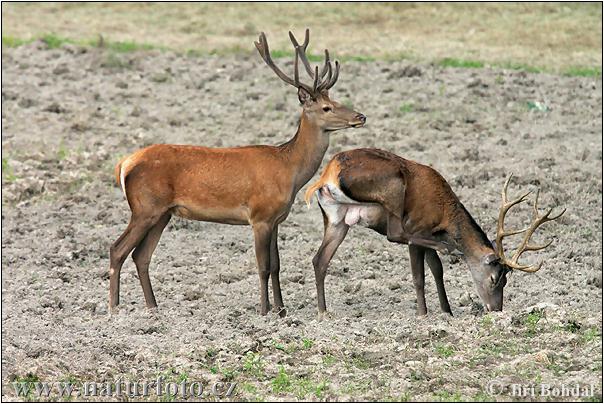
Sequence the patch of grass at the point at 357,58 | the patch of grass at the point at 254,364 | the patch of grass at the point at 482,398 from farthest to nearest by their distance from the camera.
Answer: the patch of grass at the point at 357,58, the patch of grass at the point at 254,364, the patch of grass at the point at 482,398

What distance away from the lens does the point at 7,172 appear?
15.1m

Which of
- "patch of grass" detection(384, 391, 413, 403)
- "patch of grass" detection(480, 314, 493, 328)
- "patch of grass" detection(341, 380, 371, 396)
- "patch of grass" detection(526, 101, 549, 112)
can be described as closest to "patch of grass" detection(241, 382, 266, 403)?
"patch of grass" detection(341, 380, 371, 396)

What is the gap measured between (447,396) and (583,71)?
12067 mm

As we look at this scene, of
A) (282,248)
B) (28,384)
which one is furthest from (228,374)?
(282,248)

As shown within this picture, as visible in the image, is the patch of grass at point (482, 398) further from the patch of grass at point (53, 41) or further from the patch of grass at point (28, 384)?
the patch of grass at point (53, 41)

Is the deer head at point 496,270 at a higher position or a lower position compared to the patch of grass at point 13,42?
higher

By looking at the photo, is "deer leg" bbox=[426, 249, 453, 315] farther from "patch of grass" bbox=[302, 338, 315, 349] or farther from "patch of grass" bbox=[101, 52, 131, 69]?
"patch of grass" bbox=[101, 52, 131, 69]

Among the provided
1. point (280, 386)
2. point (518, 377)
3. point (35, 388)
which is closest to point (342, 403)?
point (280, 386)

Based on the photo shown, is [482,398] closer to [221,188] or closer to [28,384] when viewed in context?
[28,384]

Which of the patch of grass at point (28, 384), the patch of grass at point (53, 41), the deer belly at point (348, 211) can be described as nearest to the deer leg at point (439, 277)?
the deer belly at point (348, 211)

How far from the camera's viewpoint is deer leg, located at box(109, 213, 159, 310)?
1076cm

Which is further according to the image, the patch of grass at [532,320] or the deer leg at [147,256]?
the deer leg at [147,256]

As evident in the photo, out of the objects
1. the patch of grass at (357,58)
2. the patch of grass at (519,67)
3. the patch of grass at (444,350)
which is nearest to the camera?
the patch of grass at (444,350)

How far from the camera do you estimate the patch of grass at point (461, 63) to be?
1974 centimetres
